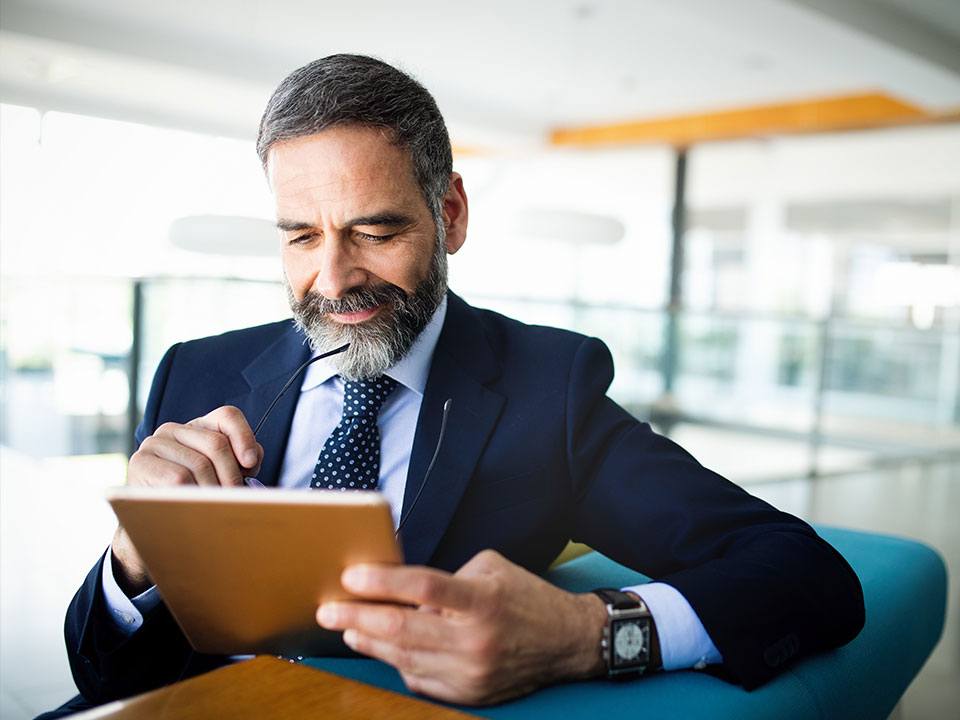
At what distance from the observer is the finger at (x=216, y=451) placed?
101 cm

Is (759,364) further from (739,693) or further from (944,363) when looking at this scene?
(739,693)

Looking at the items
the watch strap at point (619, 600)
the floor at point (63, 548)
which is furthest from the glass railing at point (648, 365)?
the watch strap at point (619, 600)

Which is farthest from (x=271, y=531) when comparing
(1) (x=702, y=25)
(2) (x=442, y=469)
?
A: (1) (x=702, y=25)

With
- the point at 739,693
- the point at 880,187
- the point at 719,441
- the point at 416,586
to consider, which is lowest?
the point at 719,441

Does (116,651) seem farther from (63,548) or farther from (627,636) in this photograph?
(63,548)

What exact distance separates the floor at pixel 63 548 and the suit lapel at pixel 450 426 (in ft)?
1.39

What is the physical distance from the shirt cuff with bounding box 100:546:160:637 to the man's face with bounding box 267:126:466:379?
413mm

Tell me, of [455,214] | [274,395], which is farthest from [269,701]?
[455,214]

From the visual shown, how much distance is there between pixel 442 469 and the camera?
1.24 m

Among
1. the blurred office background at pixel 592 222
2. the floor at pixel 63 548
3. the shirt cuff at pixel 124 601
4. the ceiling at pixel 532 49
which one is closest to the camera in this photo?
the shirt cuff at pixel 124 601

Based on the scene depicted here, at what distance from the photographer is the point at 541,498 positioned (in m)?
1.29

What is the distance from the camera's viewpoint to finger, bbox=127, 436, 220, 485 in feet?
3.27

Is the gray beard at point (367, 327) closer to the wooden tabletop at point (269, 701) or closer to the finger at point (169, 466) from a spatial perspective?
the finger at point (169, 466)

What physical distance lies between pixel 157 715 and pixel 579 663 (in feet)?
1.44
